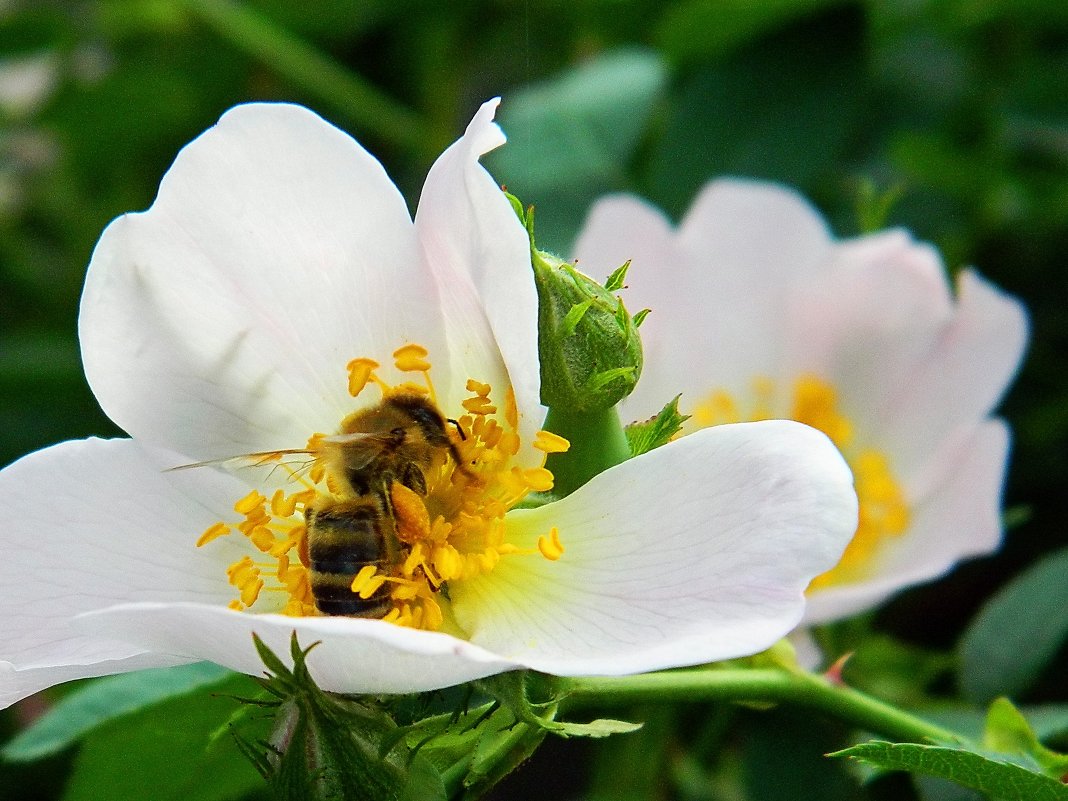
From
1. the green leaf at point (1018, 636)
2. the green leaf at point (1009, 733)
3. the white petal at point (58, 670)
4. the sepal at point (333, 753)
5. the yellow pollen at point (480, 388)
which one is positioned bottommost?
the green leaf at point (1018, 636)

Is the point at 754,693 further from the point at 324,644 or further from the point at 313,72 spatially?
the point at 313,72

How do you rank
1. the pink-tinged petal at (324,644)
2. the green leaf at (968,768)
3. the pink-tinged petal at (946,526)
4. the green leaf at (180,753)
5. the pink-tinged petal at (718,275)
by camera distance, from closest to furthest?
the pink-tinged petal at (324,644), the green leaf at (968,768), the green leaf at (180,753), the pink-tinged petal at (946,526), the pink-tinged petal at (718,275)

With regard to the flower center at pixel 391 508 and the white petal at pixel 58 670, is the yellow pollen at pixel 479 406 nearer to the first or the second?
the flower center at pixel 391 508

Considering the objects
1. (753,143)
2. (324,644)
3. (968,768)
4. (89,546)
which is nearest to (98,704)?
(89,546)

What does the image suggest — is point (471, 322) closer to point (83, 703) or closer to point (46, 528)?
point (46, 528)

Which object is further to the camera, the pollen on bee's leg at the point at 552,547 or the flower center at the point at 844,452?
the flower center at the point at 844,452

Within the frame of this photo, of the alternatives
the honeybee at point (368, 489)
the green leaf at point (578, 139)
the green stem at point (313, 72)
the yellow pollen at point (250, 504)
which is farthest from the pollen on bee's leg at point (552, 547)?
the green stem at point (313, 72)

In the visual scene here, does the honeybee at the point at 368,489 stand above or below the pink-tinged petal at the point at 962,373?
above

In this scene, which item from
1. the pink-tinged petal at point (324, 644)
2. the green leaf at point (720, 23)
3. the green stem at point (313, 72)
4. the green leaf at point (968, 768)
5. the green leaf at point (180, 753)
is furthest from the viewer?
the green stem at point (313, 72)
